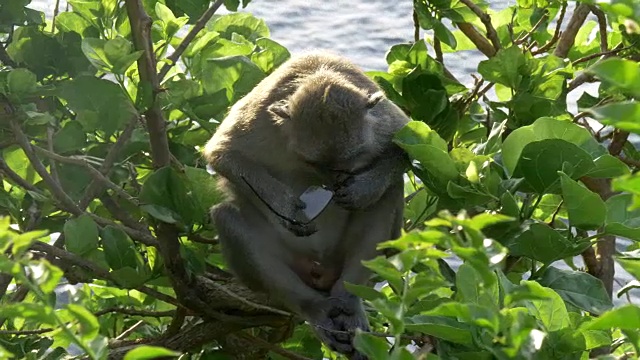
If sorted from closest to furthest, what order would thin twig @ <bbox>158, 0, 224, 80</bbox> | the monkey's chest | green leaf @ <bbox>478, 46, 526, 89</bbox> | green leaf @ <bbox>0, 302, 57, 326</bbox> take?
green leaf @ <bbox>0, 302, 57, 326</bbox> → thin twig @ <bbox>158, 0, 224, 80</bbox> → green leaf @ <bbox>478, 46, 526, 89</bbox> → the monkey's chest

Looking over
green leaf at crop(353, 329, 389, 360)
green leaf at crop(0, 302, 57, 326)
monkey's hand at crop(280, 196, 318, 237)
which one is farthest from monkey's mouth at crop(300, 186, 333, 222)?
green leaf at crop(0, 302, 57, 326)

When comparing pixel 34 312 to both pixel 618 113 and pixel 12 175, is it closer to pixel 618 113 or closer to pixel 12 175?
pixel 618 113

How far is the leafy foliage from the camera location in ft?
7.23

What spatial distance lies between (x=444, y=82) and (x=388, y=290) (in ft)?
2.53

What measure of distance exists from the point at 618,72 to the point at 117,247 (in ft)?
6.25

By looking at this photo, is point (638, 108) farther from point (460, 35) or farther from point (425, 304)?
point (460, 35)

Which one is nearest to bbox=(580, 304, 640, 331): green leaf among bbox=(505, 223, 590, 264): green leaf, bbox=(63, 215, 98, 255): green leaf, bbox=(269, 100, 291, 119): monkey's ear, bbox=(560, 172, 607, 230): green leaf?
bbox=(560, 172, 607, 230): green leaf

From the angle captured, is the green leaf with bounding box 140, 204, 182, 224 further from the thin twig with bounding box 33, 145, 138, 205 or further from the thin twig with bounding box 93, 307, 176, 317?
the thin twig with bounding box 93, 307, 176, 317

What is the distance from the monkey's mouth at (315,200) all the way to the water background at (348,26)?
3.47m

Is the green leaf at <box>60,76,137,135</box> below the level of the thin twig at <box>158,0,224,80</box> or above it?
below

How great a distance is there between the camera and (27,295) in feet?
11.0

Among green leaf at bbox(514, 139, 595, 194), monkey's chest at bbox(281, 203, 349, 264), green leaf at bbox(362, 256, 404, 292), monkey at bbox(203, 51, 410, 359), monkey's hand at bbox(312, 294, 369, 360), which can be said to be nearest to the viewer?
green leaf at bbox(362, 256, 404, 292)

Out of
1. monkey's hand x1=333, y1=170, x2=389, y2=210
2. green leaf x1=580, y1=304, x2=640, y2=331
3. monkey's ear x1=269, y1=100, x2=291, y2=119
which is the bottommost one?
monkey's hand x1=333, y1=170, x2=389, y2=210

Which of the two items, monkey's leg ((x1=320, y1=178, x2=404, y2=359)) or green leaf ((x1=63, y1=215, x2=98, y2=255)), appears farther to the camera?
monkey's leg ((x1=320, y1=178, x2=404, y2=359))
